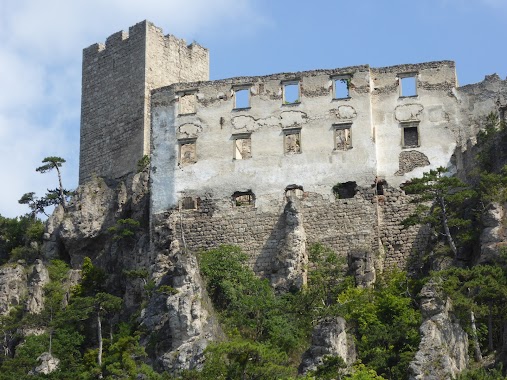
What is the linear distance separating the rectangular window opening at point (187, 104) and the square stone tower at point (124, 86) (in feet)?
14.2

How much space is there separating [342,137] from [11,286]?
12650 mm

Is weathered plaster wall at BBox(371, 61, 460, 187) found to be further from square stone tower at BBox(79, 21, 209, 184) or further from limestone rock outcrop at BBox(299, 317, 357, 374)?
square stone tower at BBox(79, 21, 209, 184)

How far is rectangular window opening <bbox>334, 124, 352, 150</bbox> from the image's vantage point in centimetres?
4606

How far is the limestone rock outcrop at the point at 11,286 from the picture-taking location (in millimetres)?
47938

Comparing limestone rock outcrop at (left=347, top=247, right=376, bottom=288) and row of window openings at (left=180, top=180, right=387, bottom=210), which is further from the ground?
row of window openings at (left=180, top=180, right=387, bottom=210)

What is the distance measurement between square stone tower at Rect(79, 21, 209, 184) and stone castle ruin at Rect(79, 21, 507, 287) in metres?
5.21

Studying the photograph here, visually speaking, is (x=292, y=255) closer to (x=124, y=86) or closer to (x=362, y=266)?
(x=362, y=266)

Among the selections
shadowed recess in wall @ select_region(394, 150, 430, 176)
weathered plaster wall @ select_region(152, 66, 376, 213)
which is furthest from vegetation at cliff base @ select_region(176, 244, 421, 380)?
shadowed recess in wall @ select_region(394, 150, 430, 176)

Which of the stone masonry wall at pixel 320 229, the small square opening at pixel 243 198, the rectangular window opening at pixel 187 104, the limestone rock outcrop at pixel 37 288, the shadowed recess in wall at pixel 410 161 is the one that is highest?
the rectangular window opening at pixel 187 104

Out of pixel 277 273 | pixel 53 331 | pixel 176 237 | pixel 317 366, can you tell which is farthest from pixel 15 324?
pixel 317 366

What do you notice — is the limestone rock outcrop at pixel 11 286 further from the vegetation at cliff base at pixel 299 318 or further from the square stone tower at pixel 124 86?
the vegetation at cliff base at pixel 299 318

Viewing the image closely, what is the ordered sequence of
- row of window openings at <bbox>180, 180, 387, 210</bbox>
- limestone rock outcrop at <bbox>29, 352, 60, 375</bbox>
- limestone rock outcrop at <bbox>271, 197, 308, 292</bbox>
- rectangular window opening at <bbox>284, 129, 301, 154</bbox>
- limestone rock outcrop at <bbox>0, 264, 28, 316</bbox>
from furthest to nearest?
limestone rock outcrop at <bbox>0, 264, 28, 316</bbox> < rectangular window opening at <bbox>284, 129, 301, 154</bbox> < row of window openings at <bbox>180, 180, 387, 210</bbox> < limestone rock outcrop at <bbox>271, 197, 308, 292</bbox> < limestone rock outcrop at <bbox>29, 352, 60, 375</bbox>

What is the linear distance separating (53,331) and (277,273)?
7620 mm

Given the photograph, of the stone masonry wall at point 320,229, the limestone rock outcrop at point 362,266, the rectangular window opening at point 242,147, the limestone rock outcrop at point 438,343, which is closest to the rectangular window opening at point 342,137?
the stone masonry wall at point 320,229
